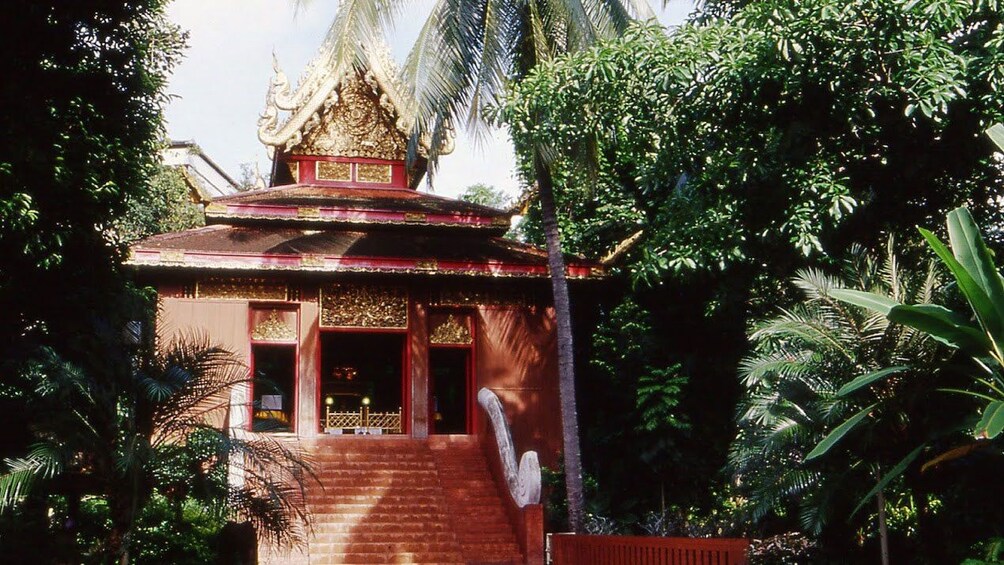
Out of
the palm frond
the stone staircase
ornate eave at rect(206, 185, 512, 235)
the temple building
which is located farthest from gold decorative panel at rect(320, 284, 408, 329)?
the palm frond

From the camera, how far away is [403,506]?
13.2 metres

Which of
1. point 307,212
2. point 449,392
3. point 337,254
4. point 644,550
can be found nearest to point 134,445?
point 644,550

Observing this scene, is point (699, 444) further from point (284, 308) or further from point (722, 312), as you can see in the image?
point (284, 308)

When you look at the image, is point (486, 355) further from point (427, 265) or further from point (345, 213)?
point (345, 213)

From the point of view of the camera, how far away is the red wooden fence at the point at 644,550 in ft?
26.3

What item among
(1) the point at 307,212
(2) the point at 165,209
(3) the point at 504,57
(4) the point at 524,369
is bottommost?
(4) the point at 524,369

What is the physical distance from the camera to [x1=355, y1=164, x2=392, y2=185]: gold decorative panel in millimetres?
19281

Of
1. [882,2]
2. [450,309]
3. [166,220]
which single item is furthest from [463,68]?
[166,220]

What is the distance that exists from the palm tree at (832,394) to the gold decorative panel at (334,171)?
10.9 m

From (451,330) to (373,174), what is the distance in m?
4.43

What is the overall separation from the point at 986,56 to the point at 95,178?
8208 mm

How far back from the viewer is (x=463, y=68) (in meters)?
13.2

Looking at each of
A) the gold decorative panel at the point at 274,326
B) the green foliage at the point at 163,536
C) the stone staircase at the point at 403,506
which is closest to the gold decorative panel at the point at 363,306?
the gold decorative panel at the point at 274,326

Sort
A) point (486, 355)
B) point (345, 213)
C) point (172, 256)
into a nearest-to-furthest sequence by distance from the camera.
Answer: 1. point (172, 256)
2. point (486, 355)
3. point (345, 213)
